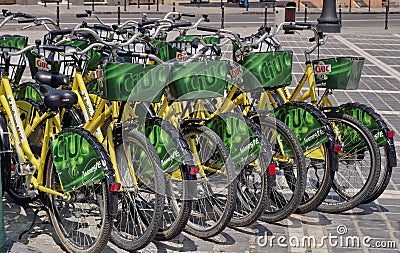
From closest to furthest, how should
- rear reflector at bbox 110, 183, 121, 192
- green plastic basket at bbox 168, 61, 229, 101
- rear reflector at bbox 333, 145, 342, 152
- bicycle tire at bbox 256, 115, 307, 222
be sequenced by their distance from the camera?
1. rear reflector at bbox 110, 183, 121, 192
2. green plastic basket at bbox 168, 61, 229, 101
3. bicycle tire at bbox 256, 115, 307, 222
4. rear reflector at bbox 333, 145, 342, 152

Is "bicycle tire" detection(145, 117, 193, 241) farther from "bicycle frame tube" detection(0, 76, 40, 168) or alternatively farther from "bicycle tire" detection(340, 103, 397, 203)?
"bicycle tire" detection(340, 103, 397, 203)

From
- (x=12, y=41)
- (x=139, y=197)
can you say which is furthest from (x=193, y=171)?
(x=12, y=41)

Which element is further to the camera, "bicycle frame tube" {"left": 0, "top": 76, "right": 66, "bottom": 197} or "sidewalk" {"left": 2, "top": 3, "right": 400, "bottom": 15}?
"sidewalk" {"left": 2, "top": 3, "right": 400, "bottom": 15}

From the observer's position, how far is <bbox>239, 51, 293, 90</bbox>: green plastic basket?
252 inches

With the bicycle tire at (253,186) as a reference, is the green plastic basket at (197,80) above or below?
above

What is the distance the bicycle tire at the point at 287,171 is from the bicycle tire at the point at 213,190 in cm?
43

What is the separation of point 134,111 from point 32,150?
0.97 meters

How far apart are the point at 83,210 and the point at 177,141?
81 centimetres

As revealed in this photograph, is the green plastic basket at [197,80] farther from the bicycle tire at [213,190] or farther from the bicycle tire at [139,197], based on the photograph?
the bicycle tire at [139,197]

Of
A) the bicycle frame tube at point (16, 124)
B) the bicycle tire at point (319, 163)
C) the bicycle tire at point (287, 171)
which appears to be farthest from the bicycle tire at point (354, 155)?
the bicycle frame tube at point (16, 124)

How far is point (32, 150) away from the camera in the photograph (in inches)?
237

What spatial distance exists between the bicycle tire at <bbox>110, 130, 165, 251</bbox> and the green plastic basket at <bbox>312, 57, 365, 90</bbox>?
187 cm

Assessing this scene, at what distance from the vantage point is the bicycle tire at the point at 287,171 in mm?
6066

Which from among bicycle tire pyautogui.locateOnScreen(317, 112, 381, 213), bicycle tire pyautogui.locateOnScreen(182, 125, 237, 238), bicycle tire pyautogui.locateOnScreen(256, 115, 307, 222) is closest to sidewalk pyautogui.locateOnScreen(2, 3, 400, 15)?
bicycle tire pyautogui.locateOnScreen(317, 112, 381, 213)
